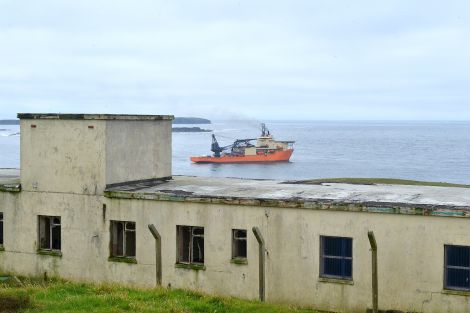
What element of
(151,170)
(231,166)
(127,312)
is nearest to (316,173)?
(231,166)

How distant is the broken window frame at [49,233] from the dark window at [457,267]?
11090 millimetres

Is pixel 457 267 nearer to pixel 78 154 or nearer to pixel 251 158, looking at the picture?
pixel 78 154

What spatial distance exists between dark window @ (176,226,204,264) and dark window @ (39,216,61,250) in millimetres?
4111

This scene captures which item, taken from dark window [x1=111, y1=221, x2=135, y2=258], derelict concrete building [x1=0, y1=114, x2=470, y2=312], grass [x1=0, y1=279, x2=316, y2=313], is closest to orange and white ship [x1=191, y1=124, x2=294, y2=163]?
derelict concrete building [x1=0, y1=114, x2=470, y2=312]

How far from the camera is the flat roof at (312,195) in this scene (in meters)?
17.0

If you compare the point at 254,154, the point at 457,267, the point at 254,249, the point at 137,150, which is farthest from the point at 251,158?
the point at 457,267

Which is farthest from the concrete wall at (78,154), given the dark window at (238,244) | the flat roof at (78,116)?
the dark window at (238,244)

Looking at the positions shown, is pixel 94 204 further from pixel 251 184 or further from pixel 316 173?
pixel 316 173

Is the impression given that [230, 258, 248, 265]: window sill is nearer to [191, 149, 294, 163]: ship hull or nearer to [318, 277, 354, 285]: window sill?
[318, 277, 354, 285]: window sill

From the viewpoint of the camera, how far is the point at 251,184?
2241cm

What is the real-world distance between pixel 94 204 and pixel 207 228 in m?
3.70

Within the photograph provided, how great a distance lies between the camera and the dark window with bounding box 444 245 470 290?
1648 centimetres

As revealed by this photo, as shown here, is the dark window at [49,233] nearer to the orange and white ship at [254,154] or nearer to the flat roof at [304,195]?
the flat roof at [304,195]

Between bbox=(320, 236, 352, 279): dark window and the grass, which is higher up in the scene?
bbox=(320, 236, 352, 279): dark window
